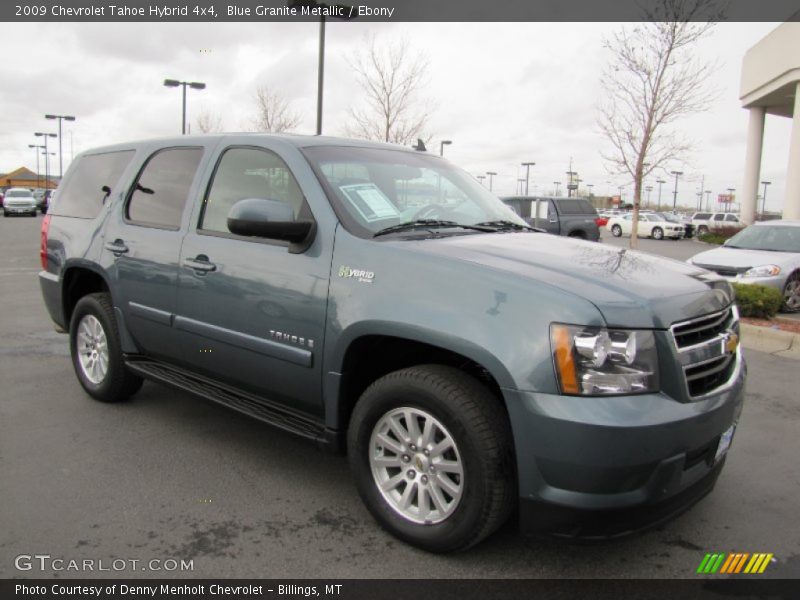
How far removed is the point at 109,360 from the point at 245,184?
1.84 metres

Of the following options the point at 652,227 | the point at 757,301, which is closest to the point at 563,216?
the point at 757,301

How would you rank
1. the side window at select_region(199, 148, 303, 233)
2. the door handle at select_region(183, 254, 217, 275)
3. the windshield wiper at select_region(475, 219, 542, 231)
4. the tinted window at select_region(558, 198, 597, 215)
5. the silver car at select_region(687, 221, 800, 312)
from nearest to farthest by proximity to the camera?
the side window at select_region(199, 148, 303, 233), the door handle at select_region(183, 254, 217, 275), the windshield wiper at select_region(475, 219, 542, 231), the silver car at select_region(687, 221, 800, 312), the tinted window at select_region(558, 198, 597, 215)

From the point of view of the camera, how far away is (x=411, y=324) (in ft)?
9.12

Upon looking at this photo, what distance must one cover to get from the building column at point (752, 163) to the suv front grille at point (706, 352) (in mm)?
32910

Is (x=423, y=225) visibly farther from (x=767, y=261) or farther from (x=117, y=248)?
(x=767, y=261)

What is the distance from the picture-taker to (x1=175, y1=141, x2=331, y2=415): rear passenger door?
322 centimetres

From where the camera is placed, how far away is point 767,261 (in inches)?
388

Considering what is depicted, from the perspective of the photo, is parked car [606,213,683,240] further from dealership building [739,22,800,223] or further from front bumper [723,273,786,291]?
front bumper [723,273,786,291]

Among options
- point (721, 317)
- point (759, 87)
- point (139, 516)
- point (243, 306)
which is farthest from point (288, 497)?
point (759, 87)

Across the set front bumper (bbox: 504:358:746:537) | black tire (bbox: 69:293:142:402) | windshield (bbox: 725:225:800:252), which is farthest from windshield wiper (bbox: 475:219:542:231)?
windshield (bbox: 725:225:800:252)

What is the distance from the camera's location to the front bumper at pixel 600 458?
7.79ft

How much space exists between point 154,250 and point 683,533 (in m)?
3.44

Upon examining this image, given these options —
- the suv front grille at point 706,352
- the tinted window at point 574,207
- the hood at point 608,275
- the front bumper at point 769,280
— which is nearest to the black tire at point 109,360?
the hood at point 608,275

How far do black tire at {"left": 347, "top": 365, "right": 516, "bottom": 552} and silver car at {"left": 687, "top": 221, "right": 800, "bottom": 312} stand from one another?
8243 mm
